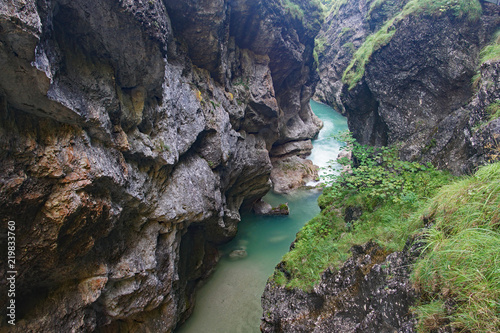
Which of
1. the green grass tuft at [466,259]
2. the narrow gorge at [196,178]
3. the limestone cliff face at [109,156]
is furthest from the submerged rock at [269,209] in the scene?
the green grass tuft at [466,259]

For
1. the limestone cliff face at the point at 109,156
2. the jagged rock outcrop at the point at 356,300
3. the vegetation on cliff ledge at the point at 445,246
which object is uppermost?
the limestone cliff face at the point at 109,156

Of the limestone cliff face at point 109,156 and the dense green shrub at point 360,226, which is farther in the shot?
the dense green shrub at point 360,226

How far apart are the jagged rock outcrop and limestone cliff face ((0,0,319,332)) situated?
3266 millimetres

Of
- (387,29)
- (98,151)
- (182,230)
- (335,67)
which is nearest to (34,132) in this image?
(98,151)

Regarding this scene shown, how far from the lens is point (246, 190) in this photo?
13641mm

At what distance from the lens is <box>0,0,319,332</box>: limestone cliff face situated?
3.94 m

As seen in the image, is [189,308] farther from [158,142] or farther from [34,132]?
[34,132]

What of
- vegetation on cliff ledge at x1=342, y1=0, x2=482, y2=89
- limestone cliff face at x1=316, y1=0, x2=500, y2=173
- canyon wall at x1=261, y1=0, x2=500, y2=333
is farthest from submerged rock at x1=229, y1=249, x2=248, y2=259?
vegetation on cliff ledge at x1=342, y1=0, x2=482, y2=89

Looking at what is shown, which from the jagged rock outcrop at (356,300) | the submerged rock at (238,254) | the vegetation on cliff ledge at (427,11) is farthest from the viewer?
the submerged rock at (238,254)

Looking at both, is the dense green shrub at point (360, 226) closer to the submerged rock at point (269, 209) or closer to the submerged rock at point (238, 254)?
the submerged rock at point (238, 254)

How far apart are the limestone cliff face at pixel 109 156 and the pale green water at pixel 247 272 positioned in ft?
2.19

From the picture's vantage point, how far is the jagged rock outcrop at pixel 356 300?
3.70 m

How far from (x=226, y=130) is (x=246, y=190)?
4.30 meters

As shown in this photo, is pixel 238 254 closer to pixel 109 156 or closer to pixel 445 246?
pixel 109 156
